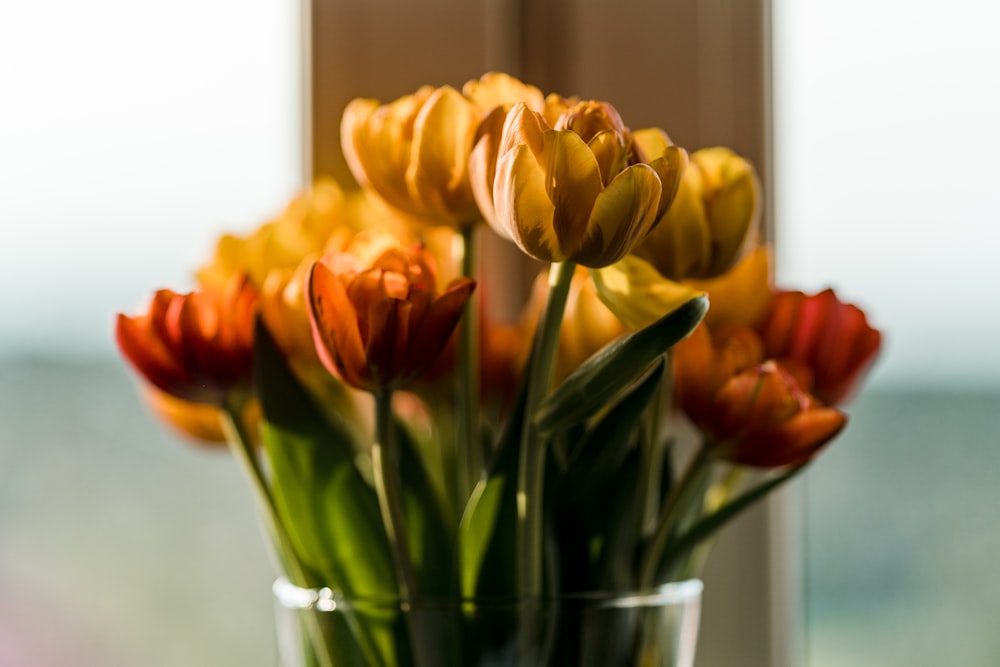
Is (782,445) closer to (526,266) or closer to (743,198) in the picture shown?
(743,198)

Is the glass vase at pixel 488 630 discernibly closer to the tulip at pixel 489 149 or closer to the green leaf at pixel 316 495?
the green leaf at pixel 316 495

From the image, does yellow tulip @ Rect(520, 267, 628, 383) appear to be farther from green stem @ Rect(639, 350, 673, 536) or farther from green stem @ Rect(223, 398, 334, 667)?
green stem @ Rect(223, 398, 334, 667)

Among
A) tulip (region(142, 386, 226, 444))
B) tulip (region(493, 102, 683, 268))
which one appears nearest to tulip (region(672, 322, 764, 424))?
tulip (region(493, 102, 683, 268))

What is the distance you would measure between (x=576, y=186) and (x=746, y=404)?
140 mm

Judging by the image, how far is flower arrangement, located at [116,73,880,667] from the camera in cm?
43

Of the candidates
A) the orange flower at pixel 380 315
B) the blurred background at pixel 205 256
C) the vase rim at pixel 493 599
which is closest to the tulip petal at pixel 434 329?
the orange flower at pixel 380 315

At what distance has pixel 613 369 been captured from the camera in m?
0.43

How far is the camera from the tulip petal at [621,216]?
404 mm

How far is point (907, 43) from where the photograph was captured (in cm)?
78

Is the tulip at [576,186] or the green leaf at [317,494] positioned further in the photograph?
the green leaf at [317,494]

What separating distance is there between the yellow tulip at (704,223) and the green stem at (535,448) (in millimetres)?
44

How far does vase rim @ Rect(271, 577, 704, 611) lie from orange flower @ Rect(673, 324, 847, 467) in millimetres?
66

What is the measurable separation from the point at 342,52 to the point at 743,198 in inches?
13.6

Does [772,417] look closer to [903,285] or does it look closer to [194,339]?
[194,339]
